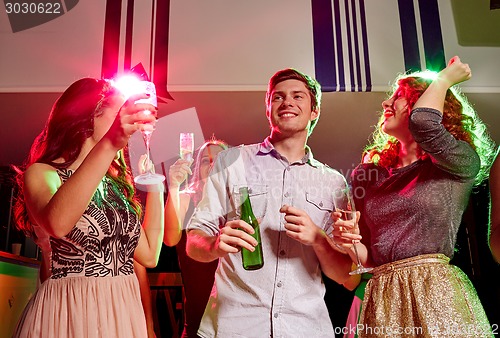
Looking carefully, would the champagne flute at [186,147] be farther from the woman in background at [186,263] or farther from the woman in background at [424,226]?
the woman in background at [424,226]

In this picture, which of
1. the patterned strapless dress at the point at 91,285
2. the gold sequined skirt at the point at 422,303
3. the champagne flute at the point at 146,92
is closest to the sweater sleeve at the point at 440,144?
the gold sequined skirt at the point at 422,303

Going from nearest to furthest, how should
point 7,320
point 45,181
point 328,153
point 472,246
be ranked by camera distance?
point 45,181, point 7,320, point 472,246, point 328,153

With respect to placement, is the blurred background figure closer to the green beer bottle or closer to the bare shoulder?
the green beer bottle

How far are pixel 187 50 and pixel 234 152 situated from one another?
0.96 meters

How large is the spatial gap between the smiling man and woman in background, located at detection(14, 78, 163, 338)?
24cm

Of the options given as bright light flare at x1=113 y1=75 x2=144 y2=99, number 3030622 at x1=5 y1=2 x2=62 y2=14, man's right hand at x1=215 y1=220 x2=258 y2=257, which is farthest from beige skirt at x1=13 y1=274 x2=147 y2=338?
number 3030622 at x1=5 y1=2 x2=62 y2=14

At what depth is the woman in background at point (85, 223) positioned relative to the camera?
114cm

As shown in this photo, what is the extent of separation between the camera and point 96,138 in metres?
1.50

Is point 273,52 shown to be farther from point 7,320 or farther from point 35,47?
point 7,320

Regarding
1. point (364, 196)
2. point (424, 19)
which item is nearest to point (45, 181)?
point (364, 196)

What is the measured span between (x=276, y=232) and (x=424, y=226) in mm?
477

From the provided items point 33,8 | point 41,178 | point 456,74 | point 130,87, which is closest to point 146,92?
point 130,87

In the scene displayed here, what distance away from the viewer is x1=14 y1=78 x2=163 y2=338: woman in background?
1.14 metres

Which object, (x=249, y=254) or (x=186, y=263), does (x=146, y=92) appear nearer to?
(x=249, y=254)
